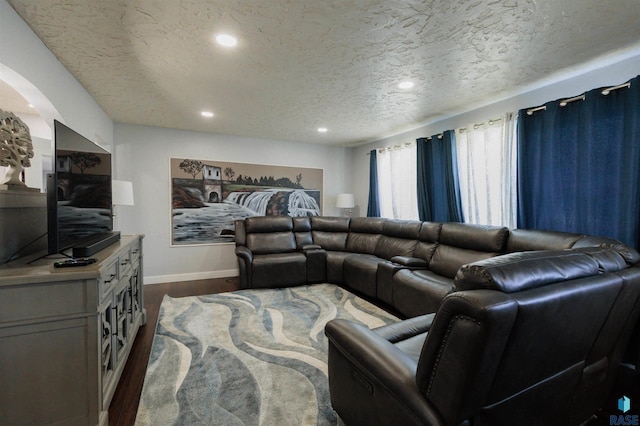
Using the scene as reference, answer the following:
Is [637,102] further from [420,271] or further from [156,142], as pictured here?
[156,142]

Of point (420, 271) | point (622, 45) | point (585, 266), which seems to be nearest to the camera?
point (585, 266)

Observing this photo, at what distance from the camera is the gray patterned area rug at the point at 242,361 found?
1.66m

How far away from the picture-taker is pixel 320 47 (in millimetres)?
2039

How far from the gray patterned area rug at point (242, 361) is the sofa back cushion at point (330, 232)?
1362 mm

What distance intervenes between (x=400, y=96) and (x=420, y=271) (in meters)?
1.99

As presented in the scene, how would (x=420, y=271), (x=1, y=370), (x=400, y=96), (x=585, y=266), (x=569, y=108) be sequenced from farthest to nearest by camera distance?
(x=420, y=271) < (x=400, y=96) < (x=569, y=108) < (x=1, y=370) < (x=585, y=266)

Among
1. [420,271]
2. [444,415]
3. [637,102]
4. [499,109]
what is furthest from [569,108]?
[444,415]

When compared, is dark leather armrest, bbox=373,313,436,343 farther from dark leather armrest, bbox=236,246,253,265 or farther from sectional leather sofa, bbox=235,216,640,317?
dark leather armrest, bbox=236,246,253,265

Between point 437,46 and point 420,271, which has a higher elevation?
point 437,46

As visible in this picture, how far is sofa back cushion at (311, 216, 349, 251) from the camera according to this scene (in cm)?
482

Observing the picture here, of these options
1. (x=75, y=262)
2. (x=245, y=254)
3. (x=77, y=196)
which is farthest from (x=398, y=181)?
(x=75, y=262)

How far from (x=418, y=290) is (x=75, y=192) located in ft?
9.55

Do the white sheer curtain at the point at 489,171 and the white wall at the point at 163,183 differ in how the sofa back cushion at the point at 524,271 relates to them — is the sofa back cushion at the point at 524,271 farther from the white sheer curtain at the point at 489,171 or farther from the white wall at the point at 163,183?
the white wall at the point at 163,183

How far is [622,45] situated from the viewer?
6.68 feet
